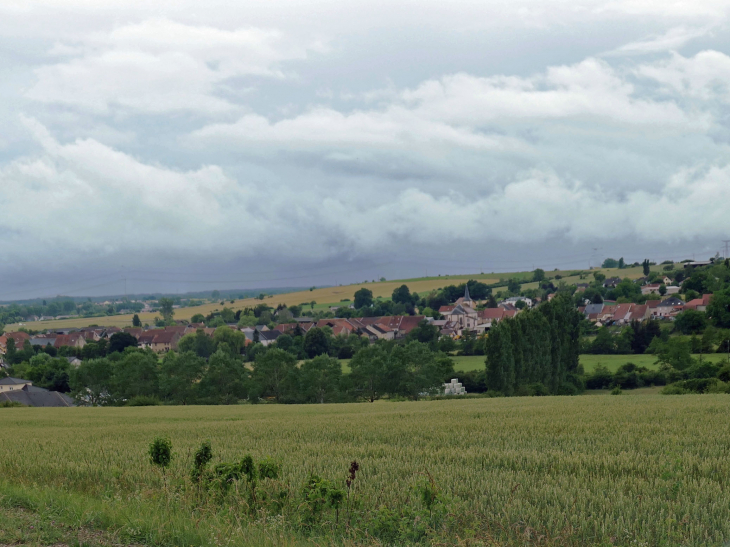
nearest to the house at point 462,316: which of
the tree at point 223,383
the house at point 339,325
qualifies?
the house at point 339,325

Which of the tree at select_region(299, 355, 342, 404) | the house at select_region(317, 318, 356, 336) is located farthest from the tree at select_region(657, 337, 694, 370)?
the house at select_region(317, 318, 356, 336)

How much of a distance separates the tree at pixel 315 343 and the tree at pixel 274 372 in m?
48.4

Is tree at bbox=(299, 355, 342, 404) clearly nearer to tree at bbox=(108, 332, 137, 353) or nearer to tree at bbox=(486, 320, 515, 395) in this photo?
tree at bbox=(486, 320, 515, 395)

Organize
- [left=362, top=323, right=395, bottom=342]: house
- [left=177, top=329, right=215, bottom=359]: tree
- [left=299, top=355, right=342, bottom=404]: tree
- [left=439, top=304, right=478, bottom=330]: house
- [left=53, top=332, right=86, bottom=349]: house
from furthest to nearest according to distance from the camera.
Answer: [left=439, top=304, right=478, bottom=330]: house < [left=53, top=332, right=86, bottom=349]: house < [left=362, top=323, right=395, bottom=342]: house < [left=177, top=329, right=215, bottom=359]: tree < [left=299, top=355, right=342, bottom=404]: tree

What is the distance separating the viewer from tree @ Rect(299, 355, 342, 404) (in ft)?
228

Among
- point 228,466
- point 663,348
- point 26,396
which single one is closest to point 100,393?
point 26,396

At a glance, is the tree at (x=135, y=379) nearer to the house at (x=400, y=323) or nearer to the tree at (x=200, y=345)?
the tree at (x=200, y=345)

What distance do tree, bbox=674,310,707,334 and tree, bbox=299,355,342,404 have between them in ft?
220

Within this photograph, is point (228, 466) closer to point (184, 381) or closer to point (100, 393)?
point (184, 381)

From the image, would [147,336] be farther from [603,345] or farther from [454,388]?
[603,345]

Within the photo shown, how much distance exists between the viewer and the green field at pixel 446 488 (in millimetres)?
7016

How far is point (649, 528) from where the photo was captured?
6.89 meters

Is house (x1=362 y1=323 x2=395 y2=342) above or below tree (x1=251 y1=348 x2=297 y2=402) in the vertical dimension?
below

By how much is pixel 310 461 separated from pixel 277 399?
203 feet
